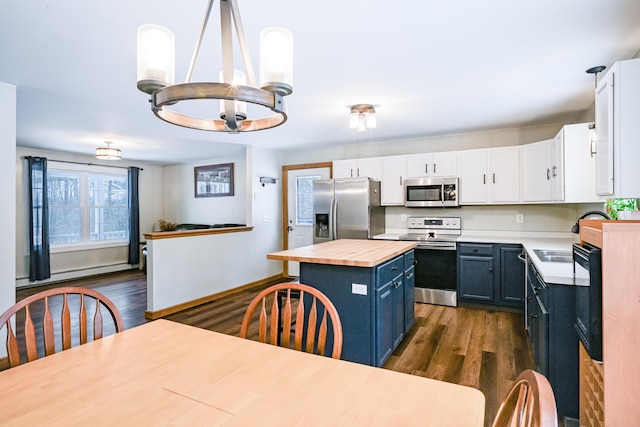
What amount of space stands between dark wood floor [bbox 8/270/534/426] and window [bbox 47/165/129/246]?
2.28 m

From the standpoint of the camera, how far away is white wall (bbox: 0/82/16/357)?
2.75 meters

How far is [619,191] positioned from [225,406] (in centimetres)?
221

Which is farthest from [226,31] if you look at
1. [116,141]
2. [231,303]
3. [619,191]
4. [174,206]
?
[174,206]

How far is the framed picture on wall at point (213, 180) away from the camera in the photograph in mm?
6977

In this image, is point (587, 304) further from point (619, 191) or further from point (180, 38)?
point (180, 38)

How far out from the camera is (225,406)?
0.90m

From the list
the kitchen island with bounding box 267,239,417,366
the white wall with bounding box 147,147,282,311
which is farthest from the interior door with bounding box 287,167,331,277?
the kitchen island with bounding box 267,239,417,366

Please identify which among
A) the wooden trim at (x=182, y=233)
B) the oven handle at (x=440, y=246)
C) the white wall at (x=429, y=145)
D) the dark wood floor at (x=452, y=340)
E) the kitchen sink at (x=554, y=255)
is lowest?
the dark wood floor at (x=452, y=340)

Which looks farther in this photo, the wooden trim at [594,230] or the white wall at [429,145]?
the white wall at [429,145]

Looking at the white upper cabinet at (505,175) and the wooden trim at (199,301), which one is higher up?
the white upper cabinet at (505,175)

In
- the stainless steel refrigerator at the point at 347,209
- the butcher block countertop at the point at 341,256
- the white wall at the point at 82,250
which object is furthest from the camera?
the white wall at the point at 82,250

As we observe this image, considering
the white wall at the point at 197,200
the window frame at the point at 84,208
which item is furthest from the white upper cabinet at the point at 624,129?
the window frame at the point at 84,208

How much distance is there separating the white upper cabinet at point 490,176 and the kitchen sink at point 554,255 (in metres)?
1.24

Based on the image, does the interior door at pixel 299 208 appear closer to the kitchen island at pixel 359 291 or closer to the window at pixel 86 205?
the kitchen island at pixel 359 291
